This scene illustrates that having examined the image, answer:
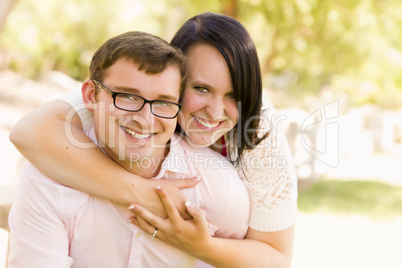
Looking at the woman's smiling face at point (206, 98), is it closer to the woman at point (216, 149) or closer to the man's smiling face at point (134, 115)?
the woman at point (216, 149)

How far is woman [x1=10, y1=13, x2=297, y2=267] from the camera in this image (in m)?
2.12

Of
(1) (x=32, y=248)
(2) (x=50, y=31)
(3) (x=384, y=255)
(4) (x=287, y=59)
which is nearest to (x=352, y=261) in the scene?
(3) (x=384, y=255)

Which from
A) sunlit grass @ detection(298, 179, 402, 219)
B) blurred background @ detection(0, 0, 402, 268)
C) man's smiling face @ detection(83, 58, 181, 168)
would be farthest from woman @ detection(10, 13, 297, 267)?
sunlit grass @ detection(298, 179, 402, 219)

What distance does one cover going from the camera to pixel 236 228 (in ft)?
7.80

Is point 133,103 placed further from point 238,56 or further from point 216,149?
point 216,149

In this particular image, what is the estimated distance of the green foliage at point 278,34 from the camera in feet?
28.5

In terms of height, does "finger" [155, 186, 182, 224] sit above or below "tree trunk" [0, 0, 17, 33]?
below

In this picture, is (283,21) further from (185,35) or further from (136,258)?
(136,258)

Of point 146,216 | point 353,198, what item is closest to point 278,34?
point 353,198

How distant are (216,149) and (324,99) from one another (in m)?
14.8

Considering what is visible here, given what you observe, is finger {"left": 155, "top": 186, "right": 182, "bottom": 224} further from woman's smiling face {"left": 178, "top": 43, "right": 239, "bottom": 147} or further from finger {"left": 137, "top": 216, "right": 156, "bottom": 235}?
woman's smiling face {"left": 178, "top": 43, "right": 239, "bottom": 147}

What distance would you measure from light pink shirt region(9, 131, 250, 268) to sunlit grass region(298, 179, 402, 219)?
564 centimetres

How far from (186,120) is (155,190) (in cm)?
48

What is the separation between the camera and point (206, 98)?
238 centimetres
